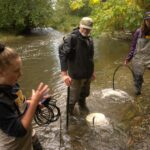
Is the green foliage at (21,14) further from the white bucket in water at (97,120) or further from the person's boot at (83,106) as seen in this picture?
the white bucket in water at (97,120)

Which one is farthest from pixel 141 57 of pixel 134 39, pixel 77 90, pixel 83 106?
pixel 77 90

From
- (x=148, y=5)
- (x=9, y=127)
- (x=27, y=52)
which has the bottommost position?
(x=27, y=52)

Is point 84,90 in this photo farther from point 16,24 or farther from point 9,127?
point 16,24

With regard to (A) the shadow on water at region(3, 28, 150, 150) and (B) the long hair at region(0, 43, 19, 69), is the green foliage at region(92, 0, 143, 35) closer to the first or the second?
(A) the shadow on water at region(3, 28, 150, 150)

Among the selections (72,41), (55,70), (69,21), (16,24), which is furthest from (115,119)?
(69,21)

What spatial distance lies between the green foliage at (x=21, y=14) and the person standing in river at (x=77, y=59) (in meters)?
21.7

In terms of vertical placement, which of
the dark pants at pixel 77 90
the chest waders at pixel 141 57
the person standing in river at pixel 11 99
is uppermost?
the person standing in river at pixel 11 99

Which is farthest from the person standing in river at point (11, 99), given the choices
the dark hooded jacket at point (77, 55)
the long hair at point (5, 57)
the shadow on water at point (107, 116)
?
the dark hooded jacket at point (77, 55)

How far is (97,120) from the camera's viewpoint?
18.3ft

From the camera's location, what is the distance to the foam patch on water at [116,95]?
6934 mm

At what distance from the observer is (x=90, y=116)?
5.77 metres

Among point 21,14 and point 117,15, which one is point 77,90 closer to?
point 117,15

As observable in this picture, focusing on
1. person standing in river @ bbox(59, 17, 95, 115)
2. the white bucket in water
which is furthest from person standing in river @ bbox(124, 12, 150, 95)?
the white bucket in water

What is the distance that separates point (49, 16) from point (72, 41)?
2434cm
